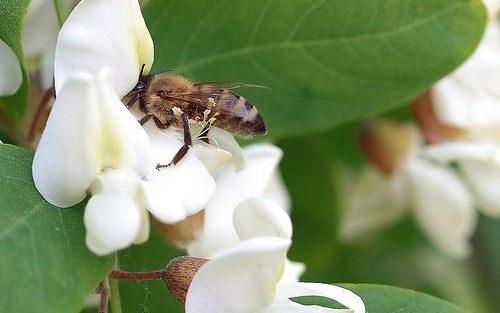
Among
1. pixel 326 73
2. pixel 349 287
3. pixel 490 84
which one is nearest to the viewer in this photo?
pixel 349 287

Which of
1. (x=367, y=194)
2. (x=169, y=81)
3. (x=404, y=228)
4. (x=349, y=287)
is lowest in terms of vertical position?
(x=404, y=228)

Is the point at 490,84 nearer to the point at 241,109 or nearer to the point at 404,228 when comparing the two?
the point at 241,109

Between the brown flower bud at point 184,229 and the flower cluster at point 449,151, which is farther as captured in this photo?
the flower cluster at point 449,151

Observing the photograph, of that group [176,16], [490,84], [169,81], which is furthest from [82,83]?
[490,84]

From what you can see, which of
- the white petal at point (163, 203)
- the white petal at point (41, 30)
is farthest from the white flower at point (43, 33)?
the white petal at point (163, 203)

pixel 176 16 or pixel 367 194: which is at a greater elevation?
pixel 176 16

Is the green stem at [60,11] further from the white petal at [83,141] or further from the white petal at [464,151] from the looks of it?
the white petal at [464,151]

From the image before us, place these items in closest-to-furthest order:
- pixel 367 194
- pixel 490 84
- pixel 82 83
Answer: pixel 82 83 → pixel 490 84 → pixel 367 194

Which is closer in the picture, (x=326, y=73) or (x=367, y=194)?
(x=326, y=73)

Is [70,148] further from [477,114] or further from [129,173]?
[477,114]
